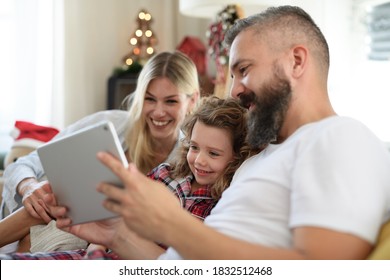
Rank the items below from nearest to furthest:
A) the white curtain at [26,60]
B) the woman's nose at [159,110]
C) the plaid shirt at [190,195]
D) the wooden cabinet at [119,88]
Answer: the plaid shirt at [190,195]
the woman's nose at [159,110]
the white curtain at [26,60]
the wooden cabinet at [119,88]

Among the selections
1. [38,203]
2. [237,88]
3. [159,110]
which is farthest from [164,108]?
[237,88]

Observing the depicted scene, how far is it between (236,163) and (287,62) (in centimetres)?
45

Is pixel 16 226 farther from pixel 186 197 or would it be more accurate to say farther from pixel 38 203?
pixel 186 197

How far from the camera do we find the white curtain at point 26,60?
3.77 meters

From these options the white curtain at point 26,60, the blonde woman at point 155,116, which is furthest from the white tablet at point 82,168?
the white curtain at point 26,60

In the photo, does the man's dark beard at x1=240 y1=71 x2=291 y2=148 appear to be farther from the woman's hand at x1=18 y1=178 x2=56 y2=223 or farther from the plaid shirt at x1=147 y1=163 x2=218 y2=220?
the woman's hand at x1=18 y1=178 x2=56 y2=223

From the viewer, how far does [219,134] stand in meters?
1.54

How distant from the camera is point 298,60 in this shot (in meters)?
1.19

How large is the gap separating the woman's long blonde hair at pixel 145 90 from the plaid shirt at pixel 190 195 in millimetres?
382

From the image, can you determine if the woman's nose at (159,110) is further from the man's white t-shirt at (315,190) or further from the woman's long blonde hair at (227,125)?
the man's white t-shirt at (315,190)

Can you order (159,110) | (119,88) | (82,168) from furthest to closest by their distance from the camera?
(119,88), (159,110), (82,168)

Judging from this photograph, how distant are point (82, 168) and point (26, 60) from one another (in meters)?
2.97

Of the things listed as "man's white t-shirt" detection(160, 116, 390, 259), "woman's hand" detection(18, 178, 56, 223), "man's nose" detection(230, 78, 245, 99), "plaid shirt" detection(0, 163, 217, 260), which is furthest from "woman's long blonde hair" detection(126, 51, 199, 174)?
"man's white t-shirt" detection(160, 116, 390, 259)

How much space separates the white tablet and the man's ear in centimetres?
45
